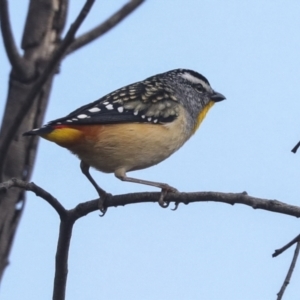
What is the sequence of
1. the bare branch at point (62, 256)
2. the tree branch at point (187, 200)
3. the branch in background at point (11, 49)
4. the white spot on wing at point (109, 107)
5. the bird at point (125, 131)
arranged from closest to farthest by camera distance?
1. the tree branch at point (187, 200)
2. the branch in background at point (11, 49)
3. the bare branch at point (62, 256)
4. the bird at point (125, 131)
5. the white spot on wing at point (109, 107)

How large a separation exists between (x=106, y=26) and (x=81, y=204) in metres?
1.34

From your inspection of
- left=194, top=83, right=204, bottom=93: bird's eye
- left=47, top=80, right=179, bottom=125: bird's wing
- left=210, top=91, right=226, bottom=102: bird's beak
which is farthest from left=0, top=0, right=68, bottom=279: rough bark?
left=210, top=91, right=226, bottom=102: bird's beak

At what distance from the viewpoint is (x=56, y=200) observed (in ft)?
15.4

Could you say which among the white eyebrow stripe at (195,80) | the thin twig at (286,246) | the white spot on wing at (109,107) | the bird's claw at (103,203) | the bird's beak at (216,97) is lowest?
the thin twig at (286,246)

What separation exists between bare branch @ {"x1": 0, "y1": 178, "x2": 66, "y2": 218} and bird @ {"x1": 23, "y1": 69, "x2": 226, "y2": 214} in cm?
60

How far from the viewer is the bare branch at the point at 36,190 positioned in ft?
14.0

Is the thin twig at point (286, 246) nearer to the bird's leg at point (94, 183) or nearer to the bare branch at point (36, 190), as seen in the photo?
the bare branch at point (36, 190)

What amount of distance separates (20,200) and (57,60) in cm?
150

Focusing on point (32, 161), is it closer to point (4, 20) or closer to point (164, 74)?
point (4, 20)

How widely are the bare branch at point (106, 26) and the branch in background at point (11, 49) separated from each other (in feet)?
1.16

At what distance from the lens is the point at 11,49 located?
4.93m

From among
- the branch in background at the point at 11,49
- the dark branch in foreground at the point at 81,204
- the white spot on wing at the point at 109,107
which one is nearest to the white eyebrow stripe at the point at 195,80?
the white spot on wing at the point at 109,107

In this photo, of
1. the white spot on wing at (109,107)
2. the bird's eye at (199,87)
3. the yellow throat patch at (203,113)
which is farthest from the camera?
the bird's eye at (199,87)

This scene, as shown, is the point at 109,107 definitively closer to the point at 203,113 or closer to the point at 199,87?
the point at 203,113
